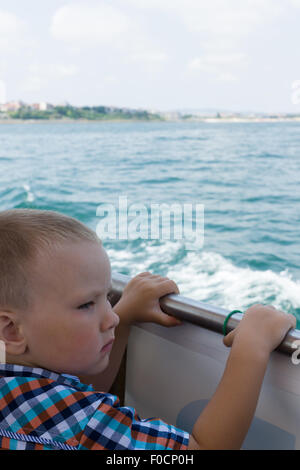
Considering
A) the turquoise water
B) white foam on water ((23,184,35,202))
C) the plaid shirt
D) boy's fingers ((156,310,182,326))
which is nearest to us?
the plaid shirt

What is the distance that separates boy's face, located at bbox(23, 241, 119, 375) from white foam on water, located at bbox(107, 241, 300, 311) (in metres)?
3.98

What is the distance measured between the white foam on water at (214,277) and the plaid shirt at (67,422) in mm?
3989

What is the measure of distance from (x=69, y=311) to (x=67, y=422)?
95mm

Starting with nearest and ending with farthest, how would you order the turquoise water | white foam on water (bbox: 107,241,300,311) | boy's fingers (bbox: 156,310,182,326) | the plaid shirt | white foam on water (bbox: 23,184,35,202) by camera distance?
the plaid shirt → boy's fingers (bbox: 156,310,182,326) → white foam on water (bbox: 107,241,300,311) → the turquoise water → white foam on water (bbox: 23,184,35,202)

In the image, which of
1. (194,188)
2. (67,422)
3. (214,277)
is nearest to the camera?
(67,422)

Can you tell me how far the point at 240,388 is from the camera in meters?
0.44

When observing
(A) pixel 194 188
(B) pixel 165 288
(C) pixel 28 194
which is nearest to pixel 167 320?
(B) pixel 165 288

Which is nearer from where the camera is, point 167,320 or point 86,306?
point 86,306

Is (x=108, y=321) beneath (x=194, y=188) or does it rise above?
above

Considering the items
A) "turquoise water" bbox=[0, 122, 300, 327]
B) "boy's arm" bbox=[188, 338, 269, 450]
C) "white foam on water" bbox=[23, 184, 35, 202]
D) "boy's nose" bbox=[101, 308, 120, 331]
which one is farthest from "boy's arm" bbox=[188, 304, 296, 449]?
"white foam on water" bbox=[23, 184, 35, 202]

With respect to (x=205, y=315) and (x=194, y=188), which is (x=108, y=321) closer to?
(x=205, y=315)

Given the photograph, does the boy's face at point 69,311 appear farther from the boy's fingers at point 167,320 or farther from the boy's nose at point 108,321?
the boy's fingers at point 167,320

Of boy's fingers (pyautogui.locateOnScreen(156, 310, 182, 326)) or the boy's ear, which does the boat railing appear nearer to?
boy's fingers (pyautogui.locateOnScreen(156, 310, 182, 326))

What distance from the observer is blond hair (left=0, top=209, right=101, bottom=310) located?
0.42m
